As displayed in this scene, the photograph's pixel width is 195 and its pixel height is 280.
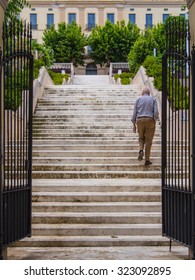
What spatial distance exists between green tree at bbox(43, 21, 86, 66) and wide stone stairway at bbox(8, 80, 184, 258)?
43327 mm

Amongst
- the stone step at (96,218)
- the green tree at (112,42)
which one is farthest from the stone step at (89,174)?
the green tree at (112,42)

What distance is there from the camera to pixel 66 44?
60.8 meters

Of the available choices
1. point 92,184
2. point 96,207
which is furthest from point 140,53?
point 96,207

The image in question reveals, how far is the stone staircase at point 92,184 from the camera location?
31.1 feet

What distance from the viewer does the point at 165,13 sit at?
73312 millimetres

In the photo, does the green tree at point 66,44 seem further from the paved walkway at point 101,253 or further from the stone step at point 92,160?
the paved walkway at point 101,253

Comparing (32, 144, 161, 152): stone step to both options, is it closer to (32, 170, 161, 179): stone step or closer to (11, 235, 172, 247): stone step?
(32, 170, 161, 179): stone step

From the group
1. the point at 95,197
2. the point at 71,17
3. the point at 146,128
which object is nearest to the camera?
the point at 95,197

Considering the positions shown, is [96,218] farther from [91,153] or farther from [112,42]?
[112,42]

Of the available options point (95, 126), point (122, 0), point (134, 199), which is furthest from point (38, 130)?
point (122, 0)

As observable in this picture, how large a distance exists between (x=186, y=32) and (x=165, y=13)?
217 ft

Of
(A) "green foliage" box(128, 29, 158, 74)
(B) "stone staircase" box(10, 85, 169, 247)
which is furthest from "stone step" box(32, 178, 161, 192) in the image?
(A) "green foliage" box(128, 29, 158, 74)

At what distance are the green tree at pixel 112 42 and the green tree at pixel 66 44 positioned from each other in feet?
4.42

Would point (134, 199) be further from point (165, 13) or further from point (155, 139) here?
point (165, 13)
